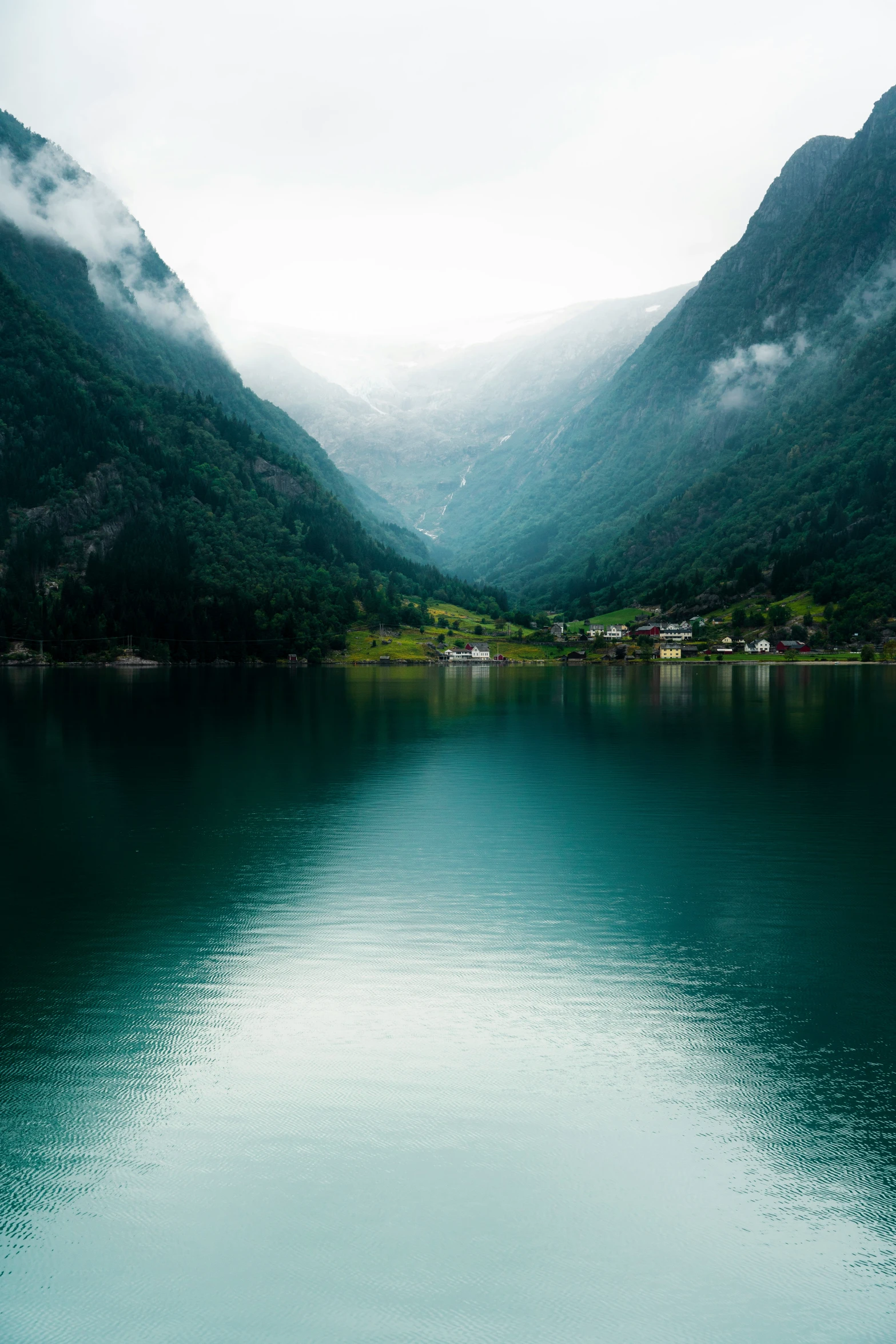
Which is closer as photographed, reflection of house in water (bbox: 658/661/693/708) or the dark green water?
the dark green water

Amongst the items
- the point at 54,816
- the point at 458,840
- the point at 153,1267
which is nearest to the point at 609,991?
the point at 153,1267

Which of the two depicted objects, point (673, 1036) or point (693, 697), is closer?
point (673, 1036)

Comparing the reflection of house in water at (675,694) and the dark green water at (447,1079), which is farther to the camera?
the reflection of house in water at (675,694)

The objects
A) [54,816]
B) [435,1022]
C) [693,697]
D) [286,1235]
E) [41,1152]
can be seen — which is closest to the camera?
[286,1235]

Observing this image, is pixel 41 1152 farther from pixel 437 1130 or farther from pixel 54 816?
pixel 54 816

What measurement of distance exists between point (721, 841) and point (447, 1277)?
35.5 meters

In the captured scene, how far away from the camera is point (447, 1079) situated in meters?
22.8

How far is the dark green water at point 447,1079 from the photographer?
1582 cm

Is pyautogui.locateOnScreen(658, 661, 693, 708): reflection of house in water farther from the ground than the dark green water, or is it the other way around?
pyautogui.locateOnScreen(658, 661, 693, 708): reflection of house in water

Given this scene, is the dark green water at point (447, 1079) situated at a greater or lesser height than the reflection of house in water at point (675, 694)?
lesser

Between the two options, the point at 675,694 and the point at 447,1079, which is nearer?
the point at 447,1079

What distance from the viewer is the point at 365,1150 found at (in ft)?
64.3

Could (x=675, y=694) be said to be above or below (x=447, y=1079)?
above

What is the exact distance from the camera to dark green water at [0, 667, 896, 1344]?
15820 mm
